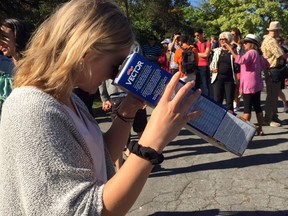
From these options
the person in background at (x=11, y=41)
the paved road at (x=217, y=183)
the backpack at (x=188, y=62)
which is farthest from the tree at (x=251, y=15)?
the person in background at (x=11, y=41)

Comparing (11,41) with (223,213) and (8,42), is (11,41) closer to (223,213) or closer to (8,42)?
(8,42)

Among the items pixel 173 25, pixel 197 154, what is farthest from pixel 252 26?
pixel 197 154

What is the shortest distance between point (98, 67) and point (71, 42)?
0.42ft

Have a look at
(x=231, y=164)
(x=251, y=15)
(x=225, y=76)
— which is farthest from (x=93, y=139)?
(x=251, y=15)

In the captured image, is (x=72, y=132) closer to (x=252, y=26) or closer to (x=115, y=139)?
(x=115, y=139)

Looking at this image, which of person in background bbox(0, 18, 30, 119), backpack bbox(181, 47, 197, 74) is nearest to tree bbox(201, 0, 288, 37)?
backpack bbox(181, 47, 197, 74)

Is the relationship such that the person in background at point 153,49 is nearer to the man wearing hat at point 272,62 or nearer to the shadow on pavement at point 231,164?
the man wearing hat at point 272,62

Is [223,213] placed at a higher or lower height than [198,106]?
lower

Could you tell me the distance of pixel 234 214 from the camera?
3.44m

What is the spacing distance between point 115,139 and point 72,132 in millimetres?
498

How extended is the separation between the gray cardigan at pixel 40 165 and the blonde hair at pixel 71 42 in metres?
0.07

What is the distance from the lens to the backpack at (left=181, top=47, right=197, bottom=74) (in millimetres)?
7730

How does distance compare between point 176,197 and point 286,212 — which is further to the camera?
point 176,197

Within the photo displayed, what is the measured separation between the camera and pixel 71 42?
3.76 ft
